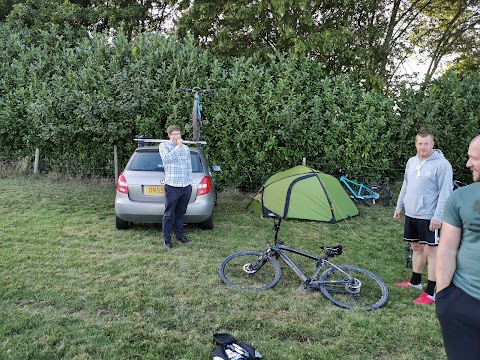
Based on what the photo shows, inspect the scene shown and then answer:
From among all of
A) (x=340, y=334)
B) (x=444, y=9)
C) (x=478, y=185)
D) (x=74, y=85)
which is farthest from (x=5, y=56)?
(x=444, y=9)

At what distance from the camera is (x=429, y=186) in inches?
159

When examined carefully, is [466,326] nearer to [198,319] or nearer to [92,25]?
[198,319]

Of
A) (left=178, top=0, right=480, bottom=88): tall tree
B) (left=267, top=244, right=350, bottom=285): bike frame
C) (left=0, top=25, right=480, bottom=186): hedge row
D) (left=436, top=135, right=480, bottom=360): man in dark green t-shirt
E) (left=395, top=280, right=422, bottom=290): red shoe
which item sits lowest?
(left=395, top=280, right=422, bottom=290): red shoe

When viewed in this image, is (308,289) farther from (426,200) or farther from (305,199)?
(305,199)

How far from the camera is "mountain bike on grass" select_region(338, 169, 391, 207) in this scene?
906 cm

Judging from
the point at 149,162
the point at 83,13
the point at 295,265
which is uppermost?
the point at 83,13

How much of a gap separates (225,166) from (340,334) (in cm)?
698

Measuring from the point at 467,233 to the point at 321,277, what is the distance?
7.68 feet

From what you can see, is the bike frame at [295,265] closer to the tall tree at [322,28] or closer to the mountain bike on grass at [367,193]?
the mountain bike on grass at [367,193]

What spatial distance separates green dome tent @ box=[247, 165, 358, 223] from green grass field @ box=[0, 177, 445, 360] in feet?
3.68

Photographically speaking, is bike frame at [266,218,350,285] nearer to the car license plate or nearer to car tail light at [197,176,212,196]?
car tail light at [197,176,212,196]

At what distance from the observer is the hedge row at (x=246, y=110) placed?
31.1 feet

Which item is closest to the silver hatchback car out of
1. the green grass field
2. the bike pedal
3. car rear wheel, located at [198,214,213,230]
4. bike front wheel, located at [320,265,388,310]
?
car rear wheel, located at [198,214,213,230]

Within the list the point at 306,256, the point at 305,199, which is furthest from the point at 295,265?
the point at 305,199
